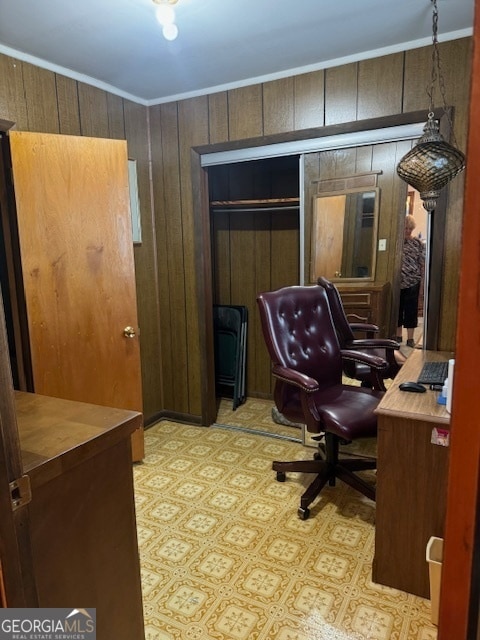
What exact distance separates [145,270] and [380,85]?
1975mm

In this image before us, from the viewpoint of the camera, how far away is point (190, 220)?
3188mm

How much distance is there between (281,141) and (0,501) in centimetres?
256

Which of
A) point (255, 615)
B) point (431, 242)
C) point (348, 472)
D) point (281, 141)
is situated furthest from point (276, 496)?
point (281, 141)

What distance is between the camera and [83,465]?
112 centimetres

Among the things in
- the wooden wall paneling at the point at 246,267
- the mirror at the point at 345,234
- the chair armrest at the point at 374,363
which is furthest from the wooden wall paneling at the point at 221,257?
the chair armrest at the point at 374,363

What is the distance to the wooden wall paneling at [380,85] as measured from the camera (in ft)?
7.91

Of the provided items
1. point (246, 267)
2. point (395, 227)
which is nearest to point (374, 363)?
point (395, 227)

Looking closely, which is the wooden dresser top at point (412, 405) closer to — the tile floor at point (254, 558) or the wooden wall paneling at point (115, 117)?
the tile floor at point (254, 558)

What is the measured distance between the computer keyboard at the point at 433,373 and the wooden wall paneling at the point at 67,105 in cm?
244

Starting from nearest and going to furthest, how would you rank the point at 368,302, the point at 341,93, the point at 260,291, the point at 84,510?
the point at 84,510
the point at 341,93
the point at 368,302
the point at 260,291

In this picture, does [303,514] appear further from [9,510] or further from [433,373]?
[9,510]

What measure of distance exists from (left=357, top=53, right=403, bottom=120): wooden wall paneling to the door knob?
1.86m

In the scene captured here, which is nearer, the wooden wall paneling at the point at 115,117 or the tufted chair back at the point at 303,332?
the tufted chair back at the point at 303,332

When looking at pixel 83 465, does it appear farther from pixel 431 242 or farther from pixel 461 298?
pixel 431 242
